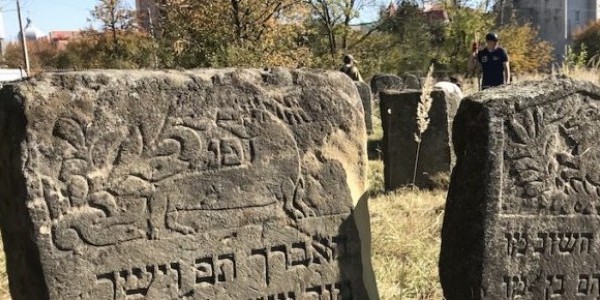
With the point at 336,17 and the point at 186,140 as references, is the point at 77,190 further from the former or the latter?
the point at 336,17

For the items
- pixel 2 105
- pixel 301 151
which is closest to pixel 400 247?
pixel 301 151

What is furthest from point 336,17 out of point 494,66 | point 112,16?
point 494,66

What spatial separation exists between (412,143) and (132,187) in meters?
4.38

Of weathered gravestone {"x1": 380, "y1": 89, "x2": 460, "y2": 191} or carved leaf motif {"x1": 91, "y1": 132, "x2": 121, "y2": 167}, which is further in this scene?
weathered gravestone {"x1": 380, "y1": 89, "x2": 460, "y2": 191}

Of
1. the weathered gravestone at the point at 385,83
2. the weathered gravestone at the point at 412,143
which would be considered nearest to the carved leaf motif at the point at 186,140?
the weathered gravestone at the point at 412,143

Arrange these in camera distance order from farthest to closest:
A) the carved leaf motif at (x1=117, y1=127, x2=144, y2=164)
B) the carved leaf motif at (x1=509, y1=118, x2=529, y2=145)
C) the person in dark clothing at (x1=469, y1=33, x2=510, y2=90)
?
the person in dark clothing at (x1=469, y1=33, x2=510, y2=90), the carved leaf motif at (x1=509, y1=118, x2=529, y2=145), the carved leaf motif at (x1=117, y1=127, x2=144, y2=164)

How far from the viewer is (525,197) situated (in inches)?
114

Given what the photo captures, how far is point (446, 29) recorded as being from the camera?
28734 mm

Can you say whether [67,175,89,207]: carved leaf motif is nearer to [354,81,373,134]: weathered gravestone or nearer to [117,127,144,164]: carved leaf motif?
[117,127,144,164]: carved leaf motif

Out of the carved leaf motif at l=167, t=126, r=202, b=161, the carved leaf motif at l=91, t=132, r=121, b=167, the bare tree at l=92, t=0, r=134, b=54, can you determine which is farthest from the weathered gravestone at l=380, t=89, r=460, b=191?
the bare tree at l=92, t=0, r=134, b=54

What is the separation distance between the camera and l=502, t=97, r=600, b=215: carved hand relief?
2844 millimetres

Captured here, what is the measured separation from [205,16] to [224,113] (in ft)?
34.0

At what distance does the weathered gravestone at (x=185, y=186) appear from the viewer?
2.34m

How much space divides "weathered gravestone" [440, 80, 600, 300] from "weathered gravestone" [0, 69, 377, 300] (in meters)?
0.44
